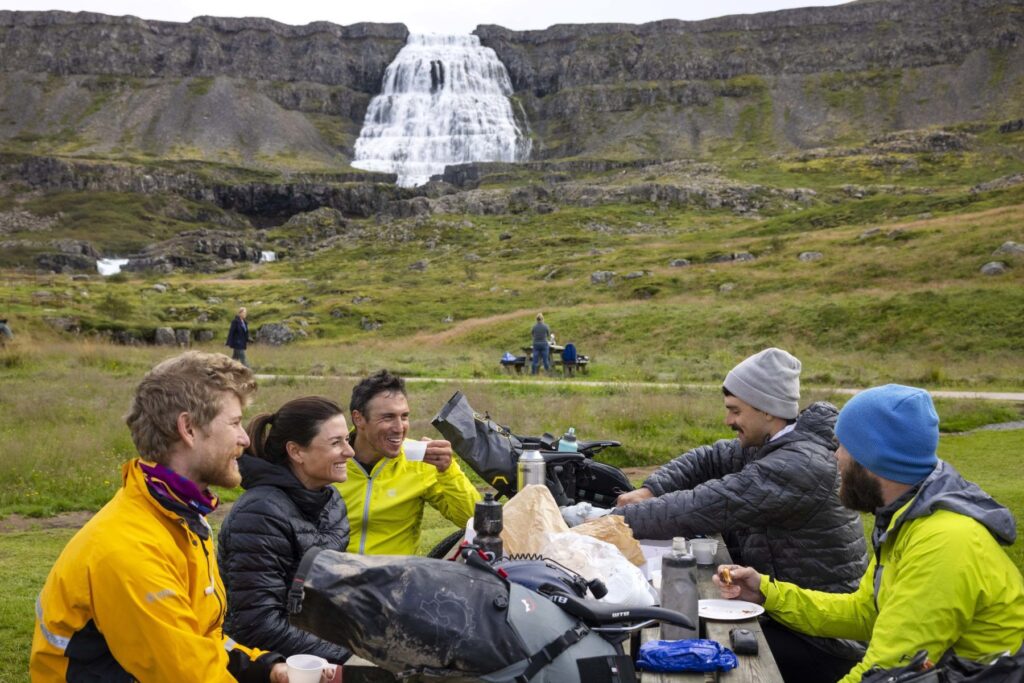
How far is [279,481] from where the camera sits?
3.99m

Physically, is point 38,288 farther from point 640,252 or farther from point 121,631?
point 121,631

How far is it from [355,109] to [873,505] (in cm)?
15432

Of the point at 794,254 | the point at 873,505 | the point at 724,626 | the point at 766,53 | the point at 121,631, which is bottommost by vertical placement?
the point at 794,254

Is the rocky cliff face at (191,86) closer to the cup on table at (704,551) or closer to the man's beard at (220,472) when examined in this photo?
the cup on table at (704,551)

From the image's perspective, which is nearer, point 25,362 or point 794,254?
point 25,362

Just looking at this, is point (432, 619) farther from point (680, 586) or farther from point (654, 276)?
point (654, 276)

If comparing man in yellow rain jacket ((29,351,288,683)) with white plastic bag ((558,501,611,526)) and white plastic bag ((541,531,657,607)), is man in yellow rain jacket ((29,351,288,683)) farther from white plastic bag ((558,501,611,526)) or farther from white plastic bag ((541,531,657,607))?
white plastic bag ((558,501,611,526))

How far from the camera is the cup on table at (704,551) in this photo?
4.28m

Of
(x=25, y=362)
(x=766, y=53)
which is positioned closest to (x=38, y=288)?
(x=25, y=362)

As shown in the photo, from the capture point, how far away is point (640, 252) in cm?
6159

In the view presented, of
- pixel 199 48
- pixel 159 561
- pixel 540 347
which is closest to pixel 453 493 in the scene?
pixel 159 561

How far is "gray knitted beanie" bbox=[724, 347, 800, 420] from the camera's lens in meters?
4.80

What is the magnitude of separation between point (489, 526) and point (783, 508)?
1.63 metres

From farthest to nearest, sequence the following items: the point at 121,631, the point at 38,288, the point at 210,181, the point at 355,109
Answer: the point at 355,109 < the point at 210,181 < the point at 38,288 < the point at 121,631
